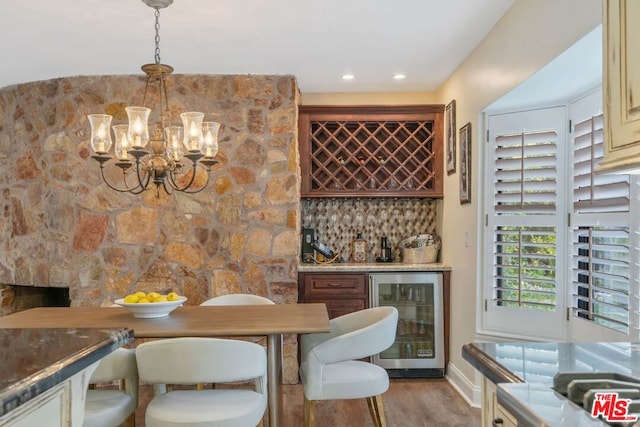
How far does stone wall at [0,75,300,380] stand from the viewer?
13.4ft

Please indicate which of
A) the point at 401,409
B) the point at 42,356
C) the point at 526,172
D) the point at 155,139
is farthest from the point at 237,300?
the point at 42,356

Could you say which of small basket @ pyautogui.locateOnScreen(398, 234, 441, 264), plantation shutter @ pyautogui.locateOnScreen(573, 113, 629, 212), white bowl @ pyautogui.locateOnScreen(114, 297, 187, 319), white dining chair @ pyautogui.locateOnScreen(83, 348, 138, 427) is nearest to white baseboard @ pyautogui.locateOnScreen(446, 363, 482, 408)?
small basket @ pyautogui.locateOnScreen(398, 234, 441, 264)

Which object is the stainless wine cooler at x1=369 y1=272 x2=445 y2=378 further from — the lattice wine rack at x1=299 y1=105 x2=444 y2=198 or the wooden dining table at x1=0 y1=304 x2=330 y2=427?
the wooden dining table at x1=0 y1=304 x2=330 y2=427

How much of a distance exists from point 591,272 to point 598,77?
3.33 feet

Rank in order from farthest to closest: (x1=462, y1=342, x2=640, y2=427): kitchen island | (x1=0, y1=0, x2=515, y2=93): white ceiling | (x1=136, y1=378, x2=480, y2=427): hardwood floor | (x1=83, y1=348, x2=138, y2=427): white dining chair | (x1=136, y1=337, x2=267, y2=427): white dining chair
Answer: (x1=136, y1=378, x2=480, y2=427): hardwood floor
(x1=0, y1=0, x2=515, y2=93): white ceiling
(x1=83, y1=348, x2=138, y2=427): white dining chair
(x1=136, y1=337, x2=267, y2=427): white dining chair
(x1=462, y1=342, x2=640, y2=427): kitchen island

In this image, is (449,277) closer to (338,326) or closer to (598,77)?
(338,326)

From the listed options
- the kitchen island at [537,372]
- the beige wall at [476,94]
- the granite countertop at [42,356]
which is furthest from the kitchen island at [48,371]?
the beige wall at [476,94]

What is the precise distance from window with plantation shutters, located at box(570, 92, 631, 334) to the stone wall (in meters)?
2.11

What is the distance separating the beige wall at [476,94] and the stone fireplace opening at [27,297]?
3004 mm

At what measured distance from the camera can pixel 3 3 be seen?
9.20 ft

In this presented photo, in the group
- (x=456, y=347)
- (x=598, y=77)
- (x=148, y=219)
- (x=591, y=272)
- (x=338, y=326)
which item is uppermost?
(x=598, y=77)

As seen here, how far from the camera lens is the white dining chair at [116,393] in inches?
85.7

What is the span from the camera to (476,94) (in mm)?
3525

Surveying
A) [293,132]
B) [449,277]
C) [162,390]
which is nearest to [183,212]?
[293,132]
